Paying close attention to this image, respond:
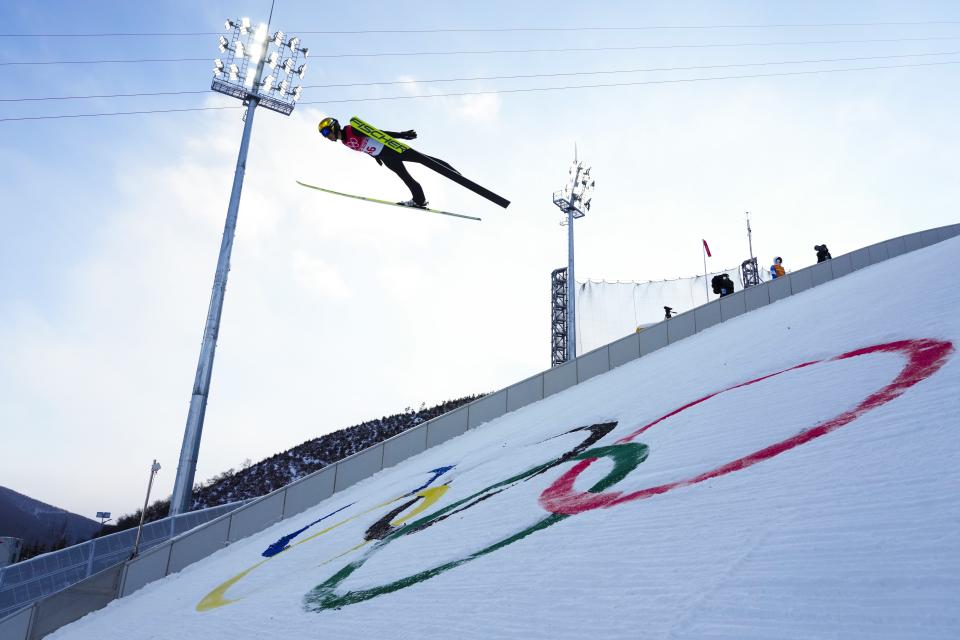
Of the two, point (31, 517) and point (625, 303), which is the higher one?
point (625, 303)

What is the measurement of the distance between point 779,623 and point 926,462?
1451 millimetres

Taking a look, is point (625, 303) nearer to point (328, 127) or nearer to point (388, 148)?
point (388, 148)

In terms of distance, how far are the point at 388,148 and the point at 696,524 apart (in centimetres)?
1002

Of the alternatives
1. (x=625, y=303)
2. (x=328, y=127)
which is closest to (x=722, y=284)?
(x=328, y=127)

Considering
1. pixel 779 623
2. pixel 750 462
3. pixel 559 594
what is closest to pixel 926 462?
pixel 750 462

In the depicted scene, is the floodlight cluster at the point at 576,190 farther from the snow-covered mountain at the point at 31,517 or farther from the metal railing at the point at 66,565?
the snow-covered mountain at the point at 31,517

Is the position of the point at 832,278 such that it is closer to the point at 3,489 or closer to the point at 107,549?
the point at 107,549

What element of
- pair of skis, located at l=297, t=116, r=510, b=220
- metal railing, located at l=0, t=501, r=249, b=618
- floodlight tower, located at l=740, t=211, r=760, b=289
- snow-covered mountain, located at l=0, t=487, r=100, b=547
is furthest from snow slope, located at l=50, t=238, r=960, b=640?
snow-covered mountain, located at l=0, t=487, r=100, b=547

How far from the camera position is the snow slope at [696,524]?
2617mm

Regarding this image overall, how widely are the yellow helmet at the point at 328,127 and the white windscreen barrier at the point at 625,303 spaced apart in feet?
60.3

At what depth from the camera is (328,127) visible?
38.3 feet

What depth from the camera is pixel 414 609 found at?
4.06m

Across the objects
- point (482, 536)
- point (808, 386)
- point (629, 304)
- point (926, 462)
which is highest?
point (629, 304)

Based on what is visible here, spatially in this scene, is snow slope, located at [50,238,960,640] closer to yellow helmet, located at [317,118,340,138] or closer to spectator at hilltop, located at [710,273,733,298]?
yellow helmet, located at [317,118,340,138]
